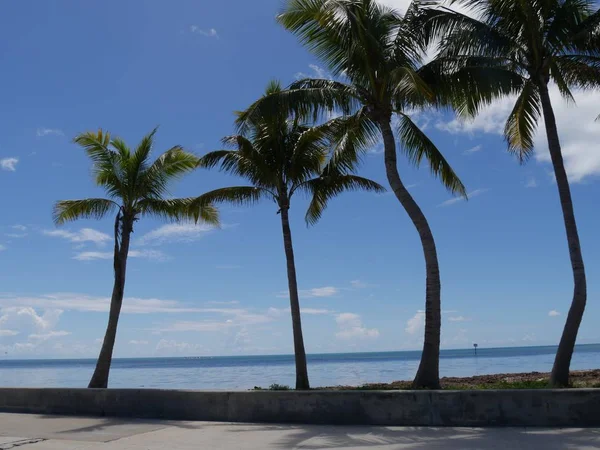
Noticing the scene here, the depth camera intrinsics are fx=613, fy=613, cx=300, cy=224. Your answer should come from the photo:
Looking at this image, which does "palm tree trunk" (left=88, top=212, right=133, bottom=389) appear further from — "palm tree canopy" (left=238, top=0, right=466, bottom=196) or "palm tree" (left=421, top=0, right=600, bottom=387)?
"palm tree" (left=421, top=0, right=600, bottom=387)

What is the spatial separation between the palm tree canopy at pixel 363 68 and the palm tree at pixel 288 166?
134cm

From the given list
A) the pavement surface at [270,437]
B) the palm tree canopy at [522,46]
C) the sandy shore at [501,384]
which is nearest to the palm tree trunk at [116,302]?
the pavement surface at [270,437]

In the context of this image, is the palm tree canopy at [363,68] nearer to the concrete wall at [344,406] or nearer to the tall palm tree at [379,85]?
the tall palm tree at [379,85]

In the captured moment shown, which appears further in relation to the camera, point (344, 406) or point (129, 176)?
point (129, 176)

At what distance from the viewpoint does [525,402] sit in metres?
8.88

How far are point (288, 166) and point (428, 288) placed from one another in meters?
5.30

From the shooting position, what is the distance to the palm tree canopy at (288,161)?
15172 mm

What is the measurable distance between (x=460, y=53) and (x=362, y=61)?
238cm

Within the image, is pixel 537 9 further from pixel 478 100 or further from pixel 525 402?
pixel 525 402

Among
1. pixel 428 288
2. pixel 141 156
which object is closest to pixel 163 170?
pixel 141 156

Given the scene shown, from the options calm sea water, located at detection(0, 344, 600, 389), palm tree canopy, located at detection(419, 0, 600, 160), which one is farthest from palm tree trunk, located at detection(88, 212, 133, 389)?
calm sea water, located at detection(0, 344, 600, 389)

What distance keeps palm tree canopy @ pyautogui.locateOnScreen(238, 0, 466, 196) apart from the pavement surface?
652 centimetres

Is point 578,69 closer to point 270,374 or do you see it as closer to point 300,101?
point 300,101

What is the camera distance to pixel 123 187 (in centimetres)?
1664
